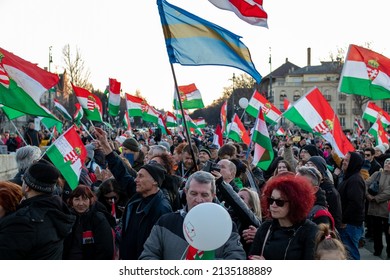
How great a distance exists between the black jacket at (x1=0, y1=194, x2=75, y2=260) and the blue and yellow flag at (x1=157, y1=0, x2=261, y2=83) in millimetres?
2578

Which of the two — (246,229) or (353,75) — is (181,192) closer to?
(246,229)

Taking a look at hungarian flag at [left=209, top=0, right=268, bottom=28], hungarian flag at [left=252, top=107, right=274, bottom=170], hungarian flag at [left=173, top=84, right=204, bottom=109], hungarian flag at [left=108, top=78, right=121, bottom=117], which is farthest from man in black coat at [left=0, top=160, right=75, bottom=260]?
hungarian flag at [left=173, top=84, right=204, bottom=109]

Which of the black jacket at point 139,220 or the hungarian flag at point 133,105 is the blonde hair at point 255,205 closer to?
the black jacket at point 139,220

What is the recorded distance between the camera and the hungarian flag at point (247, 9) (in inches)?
260

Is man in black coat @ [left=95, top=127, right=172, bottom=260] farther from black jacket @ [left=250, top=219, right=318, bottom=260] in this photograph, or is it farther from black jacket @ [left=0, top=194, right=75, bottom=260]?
black jacket @ [left=250, top=219, right=318, bottom=260]

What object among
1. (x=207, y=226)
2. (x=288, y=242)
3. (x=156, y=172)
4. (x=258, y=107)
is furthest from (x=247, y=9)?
(x=258, y=107)

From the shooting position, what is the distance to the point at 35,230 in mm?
3873

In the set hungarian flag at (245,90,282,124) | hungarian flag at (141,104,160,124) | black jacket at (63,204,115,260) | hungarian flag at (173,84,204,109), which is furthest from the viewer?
hungarian flag at (141,104,160,124)

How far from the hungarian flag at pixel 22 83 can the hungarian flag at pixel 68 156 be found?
367 mm

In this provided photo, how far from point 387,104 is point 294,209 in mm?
107443

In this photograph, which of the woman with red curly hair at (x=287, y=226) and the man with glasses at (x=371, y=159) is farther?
the man with glasses at (x=371, y=159)

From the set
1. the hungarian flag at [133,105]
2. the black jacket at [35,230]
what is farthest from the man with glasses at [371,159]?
the hungarian flag at [133,105]

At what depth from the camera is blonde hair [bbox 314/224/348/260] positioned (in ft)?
12.1
